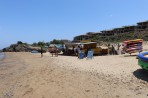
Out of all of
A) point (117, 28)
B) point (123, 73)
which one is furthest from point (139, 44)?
point (117, 28)

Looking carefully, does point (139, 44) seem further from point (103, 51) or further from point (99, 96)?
point (99, 96)

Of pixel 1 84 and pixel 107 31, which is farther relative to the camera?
pixel 107 31

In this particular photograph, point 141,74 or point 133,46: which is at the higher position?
point 133,46

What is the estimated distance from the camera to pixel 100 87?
9.35 metres

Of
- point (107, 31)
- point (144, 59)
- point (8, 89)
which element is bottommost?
point (8, 89)

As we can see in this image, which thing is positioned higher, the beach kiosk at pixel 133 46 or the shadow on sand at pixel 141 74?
the beach kiosk at pixel 133 46

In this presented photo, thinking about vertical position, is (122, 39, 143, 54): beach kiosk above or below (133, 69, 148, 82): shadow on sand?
above

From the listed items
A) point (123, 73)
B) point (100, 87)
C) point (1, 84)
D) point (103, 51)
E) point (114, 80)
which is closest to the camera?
point (100, 87)

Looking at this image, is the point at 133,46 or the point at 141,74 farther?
the point at 133,46

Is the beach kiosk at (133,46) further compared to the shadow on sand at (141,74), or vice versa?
the beach kiosk at (133,46)

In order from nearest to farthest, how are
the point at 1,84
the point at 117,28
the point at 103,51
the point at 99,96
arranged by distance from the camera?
the point at 99,96 < the point at 1,84 < the point at 103,51 < the point at 117,28

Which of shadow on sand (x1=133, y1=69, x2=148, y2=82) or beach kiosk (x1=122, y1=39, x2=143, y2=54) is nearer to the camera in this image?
shadow on sand (x1=133, y1=69, x2=148, y2=82)

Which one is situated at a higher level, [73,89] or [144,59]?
[144,59]

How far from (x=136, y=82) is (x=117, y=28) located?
253 ft
